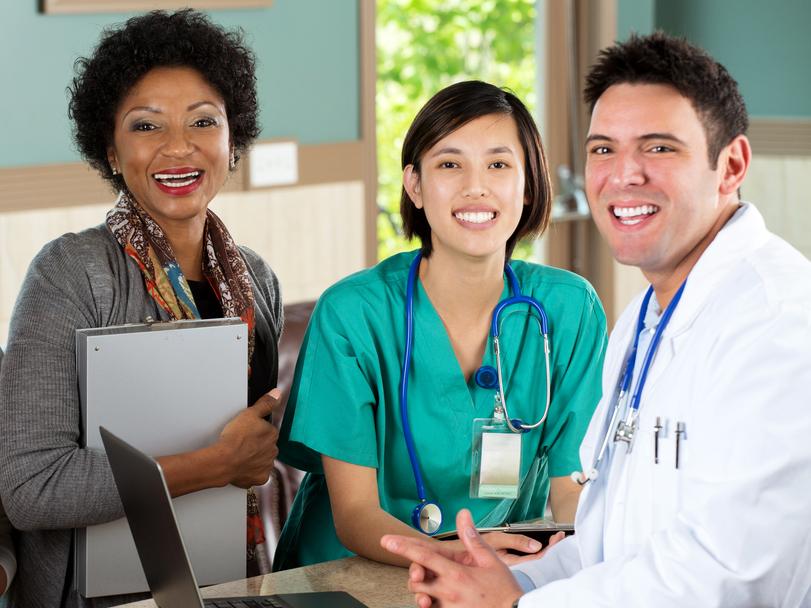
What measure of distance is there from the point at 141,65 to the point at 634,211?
2.95 feet

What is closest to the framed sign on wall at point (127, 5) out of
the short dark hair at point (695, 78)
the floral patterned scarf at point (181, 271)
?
the floral patterned scarf at point (181, 271)

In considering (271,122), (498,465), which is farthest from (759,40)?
(498,465)

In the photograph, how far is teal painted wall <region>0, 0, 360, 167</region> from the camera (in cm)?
297

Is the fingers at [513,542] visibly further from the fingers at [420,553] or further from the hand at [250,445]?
the hand at [250,445]

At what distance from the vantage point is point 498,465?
1.93 metres

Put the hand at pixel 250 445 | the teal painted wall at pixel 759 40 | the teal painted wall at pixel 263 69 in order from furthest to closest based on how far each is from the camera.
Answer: the teal painted wall at pixel 759 40
the teal painted wall at pixel 263 69
the hand at pixel 250 445

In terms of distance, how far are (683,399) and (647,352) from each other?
144 mm

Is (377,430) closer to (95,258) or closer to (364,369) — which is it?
(364,369)

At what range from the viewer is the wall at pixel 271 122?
2.99 meters

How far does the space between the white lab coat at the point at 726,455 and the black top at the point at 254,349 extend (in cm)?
75

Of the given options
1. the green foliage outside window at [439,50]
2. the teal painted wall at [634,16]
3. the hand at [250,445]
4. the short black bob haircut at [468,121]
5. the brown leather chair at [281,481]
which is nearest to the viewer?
the hand at [250,445]

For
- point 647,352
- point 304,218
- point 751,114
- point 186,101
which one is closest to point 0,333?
point 304,218

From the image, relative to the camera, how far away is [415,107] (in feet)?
18.9

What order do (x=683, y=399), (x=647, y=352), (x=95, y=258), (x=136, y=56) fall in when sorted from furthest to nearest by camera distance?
1. (x=136, y=56)
2. (x=95, y=258)
3. (x=647, y=352)
4. (x=683, y=399)
